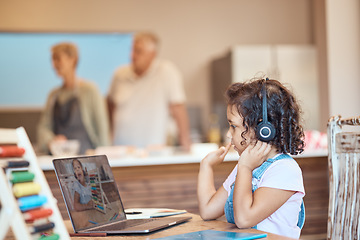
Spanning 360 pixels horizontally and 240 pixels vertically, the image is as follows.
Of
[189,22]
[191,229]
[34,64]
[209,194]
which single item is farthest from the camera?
[189,22]

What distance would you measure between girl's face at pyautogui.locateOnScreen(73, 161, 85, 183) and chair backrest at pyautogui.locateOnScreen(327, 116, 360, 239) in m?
0.65

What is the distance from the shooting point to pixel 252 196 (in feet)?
4.35

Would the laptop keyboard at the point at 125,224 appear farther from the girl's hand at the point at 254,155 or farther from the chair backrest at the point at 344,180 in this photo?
the chair backrest at the point at 344,180

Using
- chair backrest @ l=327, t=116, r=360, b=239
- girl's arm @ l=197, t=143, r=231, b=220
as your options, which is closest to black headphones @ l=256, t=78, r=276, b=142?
chair backrest @ l=327, t=116, r=360, b=239

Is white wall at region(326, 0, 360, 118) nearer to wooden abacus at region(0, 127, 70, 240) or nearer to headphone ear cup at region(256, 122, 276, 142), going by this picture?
headphone ear cup at region(256, 122, 276, 142)

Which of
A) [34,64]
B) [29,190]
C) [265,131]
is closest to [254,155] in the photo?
[265,131]

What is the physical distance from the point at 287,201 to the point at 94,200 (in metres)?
0.50

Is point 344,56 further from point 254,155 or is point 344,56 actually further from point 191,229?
point 191,229

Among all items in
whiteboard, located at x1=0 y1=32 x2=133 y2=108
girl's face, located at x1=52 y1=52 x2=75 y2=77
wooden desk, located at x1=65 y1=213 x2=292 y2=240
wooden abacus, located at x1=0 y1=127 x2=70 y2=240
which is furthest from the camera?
whiteboard, located at x1=0 y1=32 x2=133 y2=108

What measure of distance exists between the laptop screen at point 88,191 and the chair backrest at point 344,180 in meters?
0.58

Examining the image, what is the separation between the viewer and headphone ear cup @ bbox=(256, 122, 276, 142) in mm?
1327

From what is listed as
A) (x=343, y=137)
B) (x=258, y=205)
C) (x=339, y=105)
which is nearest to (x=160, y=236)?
(x=258, y=205)

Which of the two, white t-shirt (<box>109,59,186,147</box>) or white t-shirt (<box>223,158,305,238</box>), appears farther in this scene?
white t-shirt (<box>109,59,186,147</box>)

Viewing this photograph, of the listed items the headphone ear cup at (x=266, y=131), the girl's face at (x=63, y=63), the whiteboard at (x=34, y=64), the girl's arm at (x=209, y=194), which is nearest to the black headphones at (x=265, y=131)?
the headphone ear cup at (x=266, y=131)
